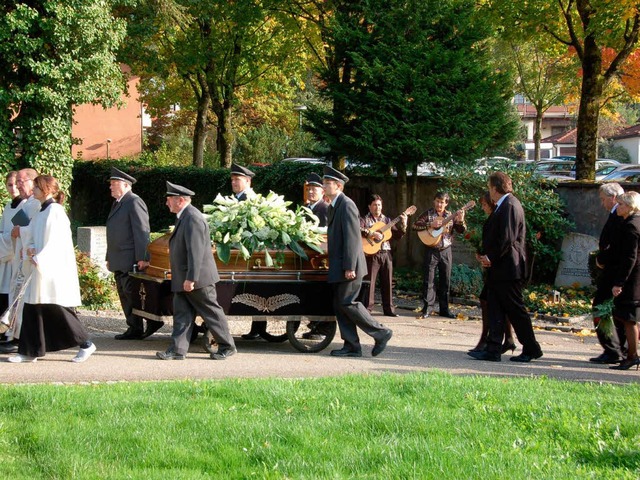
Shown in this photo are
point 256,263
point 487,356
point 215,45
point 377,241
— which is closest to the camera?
point 487,356

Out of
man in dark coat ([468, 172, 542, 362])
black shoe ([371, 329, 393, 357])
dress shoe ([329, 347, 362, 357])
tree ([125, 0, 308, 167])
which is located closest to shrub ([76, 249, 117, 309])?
Answer: dress shoe ([329, 347, 362, 357])

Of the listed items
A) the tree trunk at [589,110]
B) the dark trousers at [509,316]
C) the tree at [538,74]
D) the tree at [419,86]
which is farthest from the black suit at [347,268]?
the tree at [538,74]

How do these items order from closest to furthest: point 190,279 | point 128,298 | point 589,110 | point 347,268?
point 190,279 → point 347,268 → point 128,298 → point 589,110

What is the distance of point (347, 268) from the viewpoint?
1023 centimetres

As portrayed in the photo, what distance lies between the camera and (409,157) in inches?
698

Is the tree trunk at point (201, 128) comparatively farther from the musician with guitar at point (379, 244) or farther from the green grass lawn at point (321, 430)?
the green grass lawn at point (321, 430)

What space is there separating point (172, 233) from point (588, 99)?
42.2ft

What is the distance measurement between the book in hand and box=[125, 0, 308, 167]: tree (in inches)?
603

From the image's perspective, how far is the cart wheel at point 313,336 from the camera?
10852 mm

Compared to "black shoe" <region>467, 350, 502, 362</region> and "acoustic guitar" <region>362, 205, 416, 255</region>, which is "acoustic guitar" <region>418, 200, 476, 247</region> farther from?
"black shoe" <region>467, 350, 502, 362</region>

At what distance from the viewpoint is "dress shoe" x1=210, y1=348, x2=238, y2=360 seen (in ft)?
33.1

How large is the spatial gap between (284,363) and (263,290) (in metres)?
0.96

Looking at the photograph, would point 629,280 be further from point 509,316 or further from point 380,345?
point 380,345

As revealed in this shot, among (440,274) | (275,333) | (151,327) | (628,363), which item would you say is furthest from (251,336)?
(628,363)
